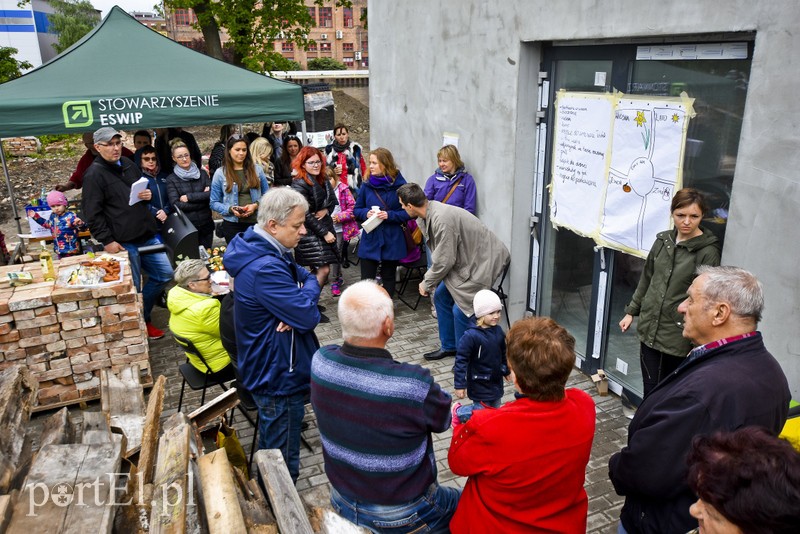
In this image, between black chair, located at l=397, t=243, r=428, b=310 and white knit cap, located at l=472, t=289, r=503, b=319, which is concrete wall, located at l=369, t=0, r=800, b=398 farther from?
white knit cap, located at l=472, t=289, r=503, b=319

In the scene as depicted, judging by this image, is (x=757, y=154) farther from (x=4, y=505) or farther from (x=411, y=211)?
(x=4, y=505)

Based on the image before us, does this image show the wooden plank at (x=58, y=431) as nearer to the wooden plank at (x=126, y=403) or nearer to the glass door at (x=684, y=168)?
the wooden plank at (x=126, y=403)

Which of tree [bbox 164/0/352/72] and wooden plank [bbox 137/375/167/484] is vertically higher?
tree [bbox 164/0/352/72]

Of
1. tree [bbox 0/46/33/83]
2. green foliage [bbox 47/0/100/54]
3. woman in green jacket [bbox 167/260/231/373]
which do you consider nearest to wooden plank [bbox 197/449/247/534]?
woman in green jacket [bbox 167/260/231/373]

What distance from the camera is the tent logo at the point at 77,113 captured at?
6586 millimetres

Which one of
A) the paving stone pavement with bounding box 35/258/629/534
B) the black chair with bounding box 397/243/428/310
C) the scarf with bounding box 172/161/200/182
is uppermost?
the scarf with bounding box 172/161/200/182

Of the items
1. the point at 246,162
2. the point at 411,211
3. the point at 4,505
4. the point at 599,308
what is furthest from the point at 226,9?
the point at 4,505

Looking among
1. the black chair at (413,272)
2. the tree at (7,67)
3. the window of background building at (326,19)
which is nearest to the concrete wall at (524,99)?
the black chair at (413,272)

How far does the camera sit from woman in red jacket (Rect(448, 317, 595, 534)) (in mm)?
2322

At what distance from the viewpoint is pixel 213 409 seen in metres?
4.35

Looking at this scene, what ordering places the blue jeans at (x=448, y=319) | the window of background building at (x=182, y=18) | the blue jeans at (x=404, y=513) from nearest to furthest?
the blue jeans at (x=404, y=513) → the blue jeans at (x=448, y=319) → the window of background building at (x=182, y=18)

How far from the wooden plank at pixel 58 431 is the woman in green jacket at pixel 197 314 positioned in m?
1.18

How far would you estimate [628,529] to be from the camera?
2.73m

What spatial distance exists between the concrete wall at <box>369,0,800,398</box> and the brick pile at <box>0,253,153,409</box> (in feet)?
12.4
